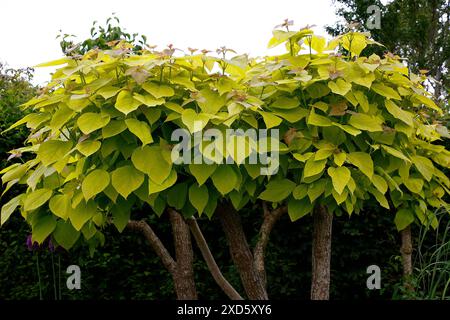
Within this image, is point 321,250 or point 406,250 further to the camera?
point 406,250

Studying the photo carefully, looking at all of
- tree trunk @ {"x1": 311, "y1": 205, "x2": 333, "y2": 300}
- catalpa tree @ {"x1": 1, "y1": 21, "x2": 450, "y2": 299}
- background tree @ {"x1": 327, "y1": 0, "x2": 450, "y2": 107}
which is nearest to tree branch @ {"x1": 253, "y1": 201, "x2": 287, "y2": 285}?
tree trunk @ {"x1": 311, "y1": 205, "x2": 333, "y2": 300}

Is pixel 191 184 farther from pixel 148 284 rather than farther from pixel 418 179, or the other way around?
pixel 148 284

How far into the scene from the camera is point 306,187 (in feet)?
8.49

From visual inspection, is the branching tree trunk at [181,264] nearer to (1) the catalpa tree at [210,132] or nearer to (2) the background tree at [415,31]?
(1) the catalpa tree at [210,132]

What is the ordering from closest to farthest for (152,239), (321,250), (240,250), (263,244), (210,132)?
(210,132) → (240,250) → (321,250) → (263,244) → (152,239)

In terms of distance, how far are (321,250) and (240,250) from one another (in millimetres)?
456

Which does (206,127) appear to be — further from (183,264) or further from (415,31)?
(415,31)

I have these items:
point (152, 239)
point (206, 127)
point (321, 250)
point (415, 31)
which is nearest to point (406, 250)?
point (321, 250)

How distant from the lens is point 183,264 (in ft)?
13.4

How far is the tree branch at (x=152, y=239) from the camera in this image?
3701 millimetres

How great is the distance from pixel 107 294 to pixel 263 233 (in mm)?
1999

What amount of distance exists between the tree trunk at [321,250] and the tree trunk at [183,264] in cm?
103
